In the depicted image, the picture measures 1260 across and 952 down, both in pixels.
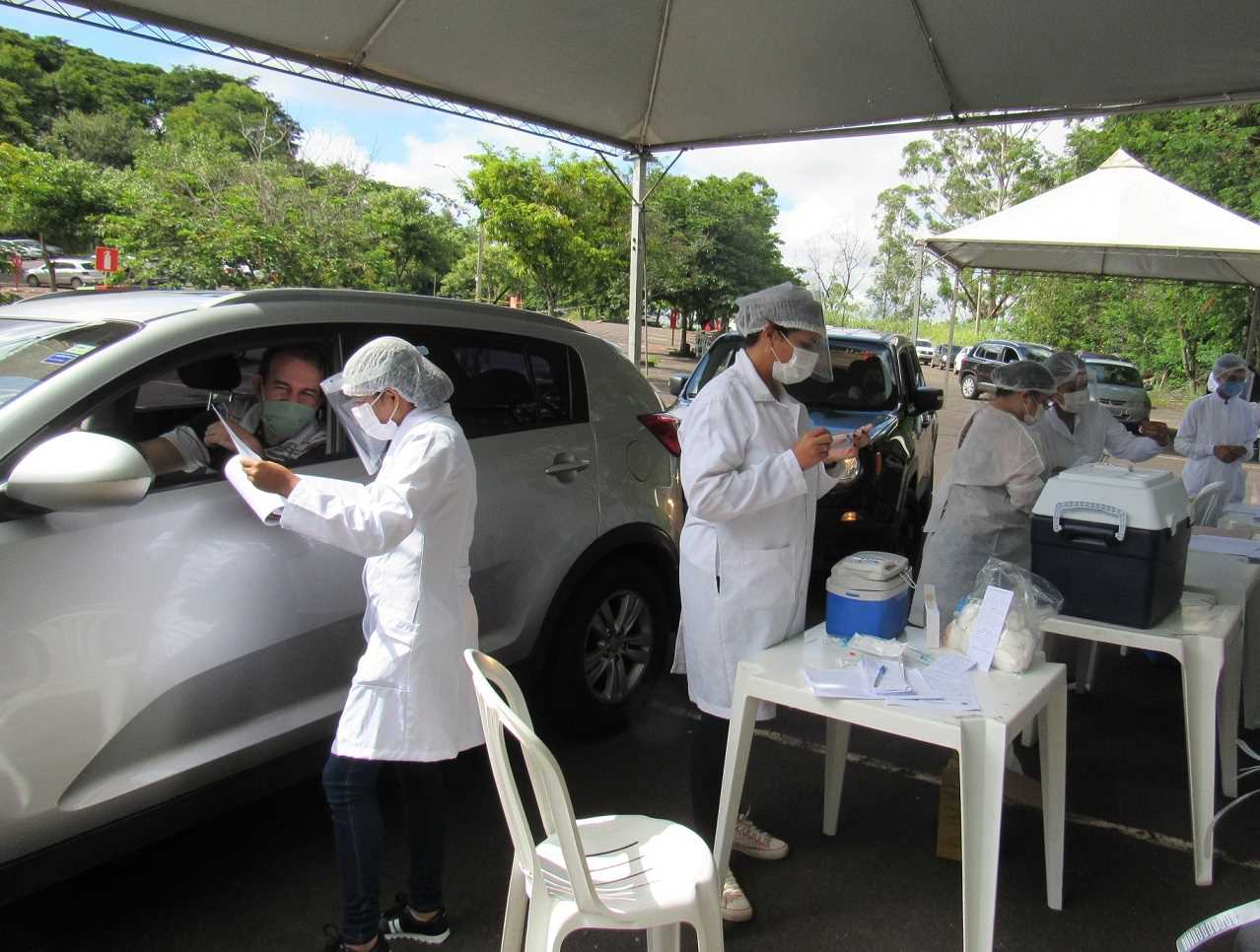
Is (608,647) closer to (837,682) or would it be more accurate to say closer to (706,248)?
(837,682)

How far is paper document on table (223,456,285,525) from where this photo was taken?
2105 mm

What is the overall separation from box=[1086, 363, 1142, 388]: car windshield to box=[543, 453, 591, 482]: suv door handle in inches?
701

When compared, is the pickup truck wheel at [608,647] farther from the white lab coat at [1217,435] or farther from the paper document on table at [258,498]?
the white lab coat at [1217,435]

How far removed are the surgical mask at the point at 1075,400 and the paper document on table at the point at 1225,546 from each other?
4.16 feet

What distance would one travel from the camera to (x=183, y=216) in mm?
17609

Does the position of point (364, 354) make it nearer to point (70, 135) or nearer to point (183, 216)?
point (183, 216)

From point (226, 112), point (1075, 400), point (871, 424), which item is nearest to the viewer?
point (871, 424)

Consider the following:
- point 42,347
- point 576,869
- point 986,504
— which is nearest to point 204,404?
A: point 42,347

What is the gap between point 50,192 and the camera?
2455 cm

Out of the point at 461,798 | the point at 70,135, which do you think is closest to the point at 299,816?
the point at 461,798

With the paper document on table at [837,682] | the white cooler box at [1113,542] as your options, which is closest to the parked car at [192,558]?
the paper document on table at [837,682]

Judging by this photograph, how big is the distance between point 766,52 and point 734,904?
4.11 m

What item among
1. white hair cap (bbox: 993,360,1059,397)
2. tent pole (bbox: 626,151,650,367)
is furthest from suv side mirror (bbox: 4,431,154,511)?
tent pole (bbox: 626,151,650,367)

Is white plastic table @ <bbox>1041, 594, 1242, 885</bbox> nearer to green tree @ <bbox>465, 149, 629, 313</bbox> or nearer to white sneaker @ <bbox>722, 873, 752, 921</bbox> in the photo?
white sneaker @ <bbox>722, 873, 752, 921</bbox>
